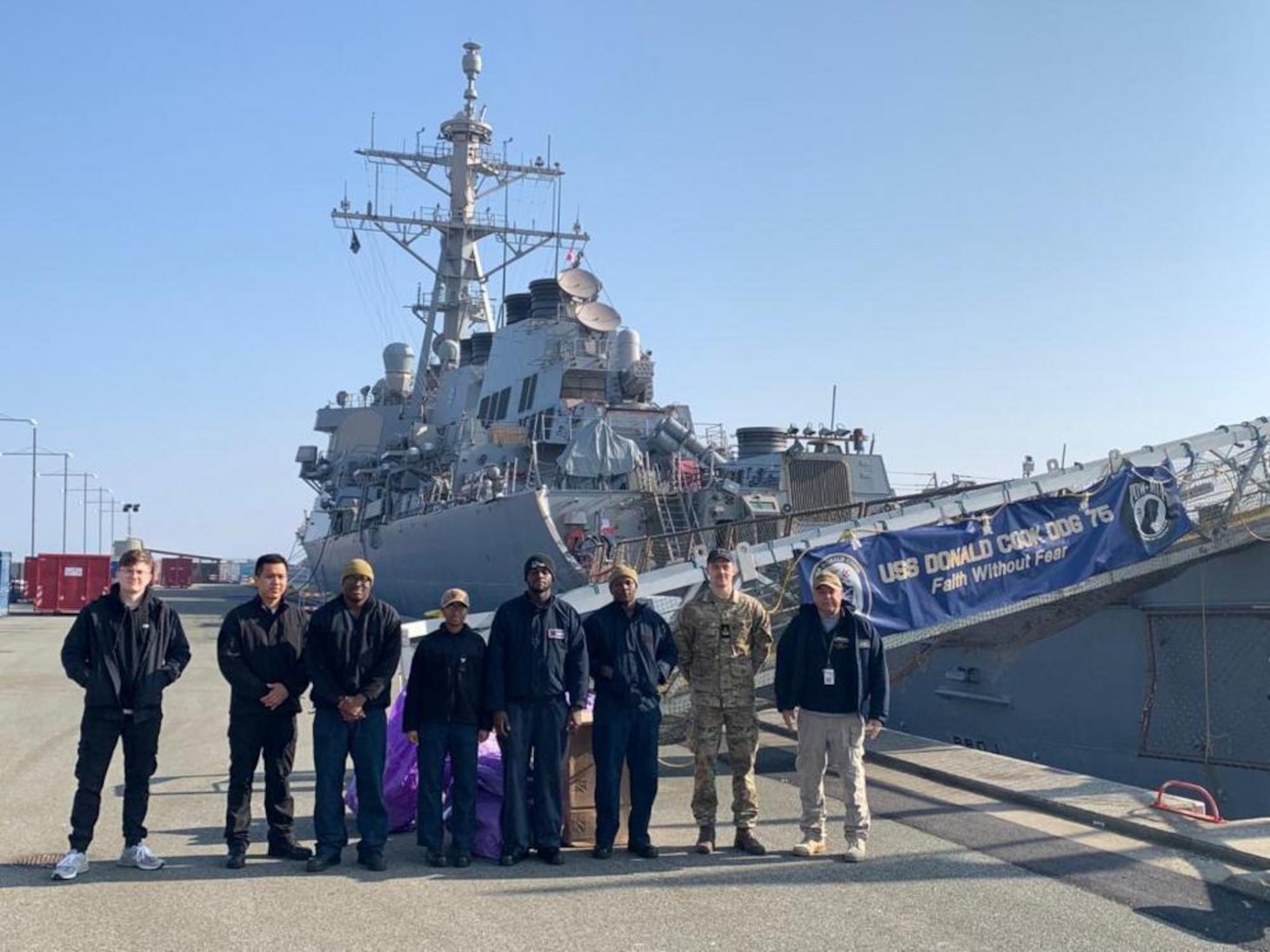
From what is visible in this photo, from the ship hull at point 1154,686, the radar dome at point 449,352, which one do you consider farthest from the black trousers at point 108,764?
the radar dome at point 449,352

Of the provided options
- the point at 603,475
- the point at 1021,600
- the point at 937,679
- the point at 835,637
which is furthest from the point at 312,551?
the point at 835,637

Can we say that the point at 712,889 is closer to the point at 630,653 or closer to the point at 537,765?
the point at 537,765

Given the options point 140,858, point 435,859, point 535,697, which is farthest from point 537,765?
point 140,858

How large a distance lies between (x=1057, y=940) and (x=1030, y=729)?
8.99m

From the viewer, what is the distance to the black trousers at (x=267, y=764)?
233 inches

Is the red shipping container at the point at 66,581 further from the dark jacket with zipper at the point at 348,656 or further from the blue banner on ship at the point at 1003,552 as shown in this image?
the dark jacket with zipper at the point at 348,656

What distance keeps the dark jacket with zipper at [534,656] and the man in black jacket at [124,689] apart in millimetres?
1583

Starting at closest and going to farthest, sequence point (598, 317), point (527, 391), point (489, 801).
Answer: point (489, 801) → point (598, 317) → point (527, 391)

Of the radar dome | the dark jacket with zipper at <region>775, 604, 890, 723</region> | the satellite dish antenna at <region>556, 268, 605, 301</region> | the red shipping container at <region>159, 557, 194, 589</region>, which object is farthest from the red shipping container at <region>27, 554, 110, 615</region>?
the red shipping container at <region>159, 557, 194, 589</region>

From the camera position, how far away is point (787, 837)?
6.61m

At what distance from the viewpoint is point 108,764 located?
578cm

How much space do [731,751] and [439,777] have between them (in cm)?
157

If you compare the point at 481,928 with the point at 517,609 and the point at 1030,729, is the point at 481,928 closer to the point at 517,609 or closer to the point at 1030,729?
the point at 517,609

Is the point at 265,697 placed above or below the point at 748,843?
above
